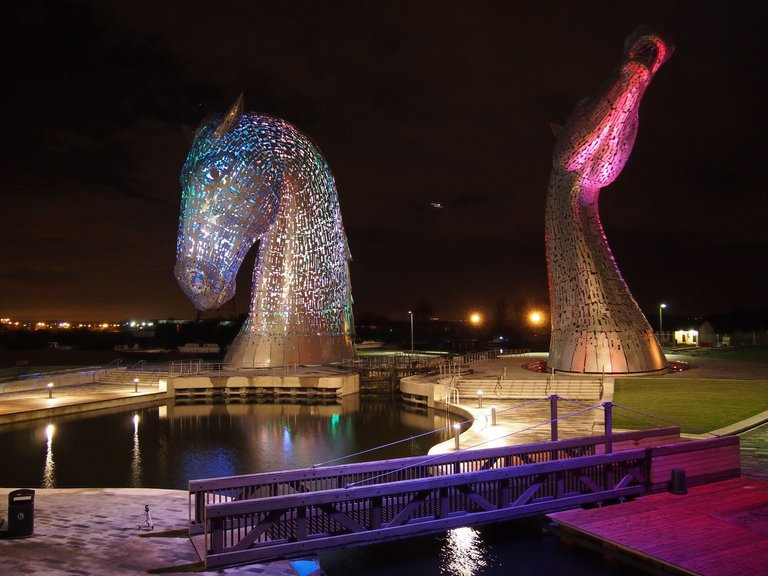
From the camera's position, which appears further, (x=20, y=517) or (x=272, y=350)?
(x=272, y=350)

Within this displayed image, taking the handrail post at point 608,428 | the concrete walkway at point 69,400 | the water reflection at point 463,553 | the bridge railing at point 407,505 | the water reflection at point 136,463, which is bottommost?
the water reflection at point 136,463

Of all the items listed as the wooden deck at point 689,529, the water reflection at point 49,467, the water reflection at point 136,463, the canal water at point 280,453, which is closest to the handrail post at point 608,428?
the wooden deck at point 689,529

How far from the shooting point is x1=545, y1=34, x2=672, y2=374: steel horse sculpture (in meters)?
22.7

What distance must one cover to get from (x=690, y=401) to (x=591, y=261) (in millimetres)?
7135

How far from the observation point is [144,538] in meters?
7.76

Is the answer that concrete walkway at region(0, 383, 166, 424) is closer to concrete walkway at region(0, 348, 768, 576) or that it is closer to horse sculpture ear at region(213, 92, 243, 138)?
horse sculpture ear at region(213, 92, 243, 138)

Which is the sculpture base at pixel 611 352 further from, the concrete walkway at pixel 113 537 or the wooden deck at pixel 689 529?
the wooden deck at pixel 689 529

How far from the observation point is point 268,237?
90.1 feet

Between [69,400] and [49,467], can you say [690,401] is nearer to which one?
[49,467]

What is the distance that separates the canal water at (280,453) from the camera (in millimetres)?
8430

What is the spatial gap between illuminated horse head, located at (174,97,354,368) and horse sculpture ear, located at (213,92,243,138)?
0.13ft

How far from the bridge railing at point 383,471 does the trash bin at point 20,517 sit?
1.99m

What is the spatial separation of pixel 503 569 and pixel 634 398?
12.8m

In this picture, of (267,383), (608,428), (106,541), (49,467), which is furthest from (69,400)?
(608,428)
